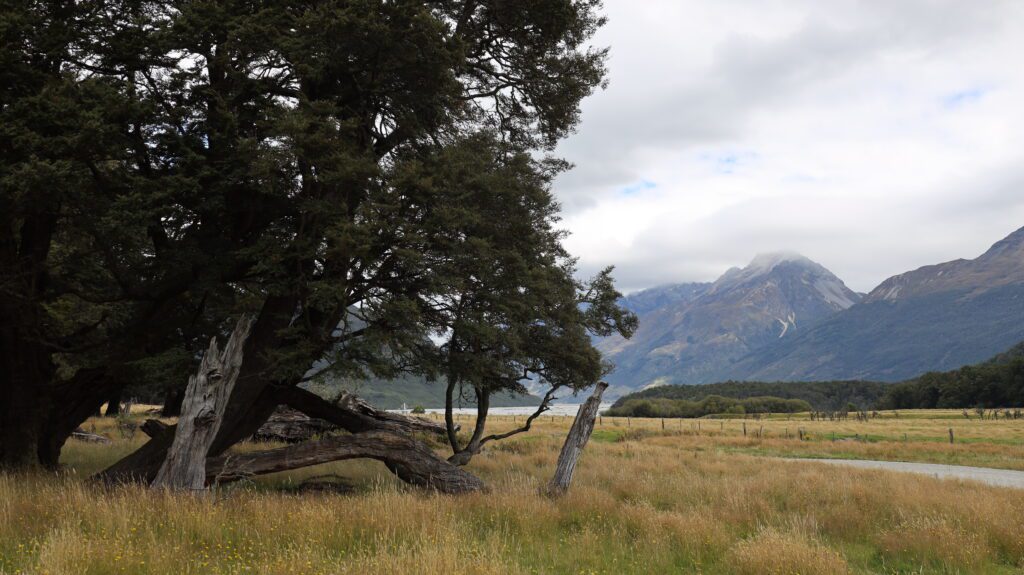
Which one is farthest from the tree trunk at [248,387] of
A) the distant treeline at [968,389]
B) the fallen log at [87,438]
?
the distant treeline at [968,389]

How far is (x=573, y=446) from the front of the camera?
42.9 feet

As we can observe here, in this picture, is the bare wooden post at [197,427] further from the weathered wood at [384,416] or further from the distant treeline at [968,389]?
the distant treeline at [968,389]

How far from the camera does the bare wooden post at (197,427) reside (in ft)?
34.7

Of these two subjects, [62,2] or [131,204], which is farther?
[62,2]

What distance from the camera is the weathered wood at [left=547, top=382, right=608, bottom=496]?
12.7 metres

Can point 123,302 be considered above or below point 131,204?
below

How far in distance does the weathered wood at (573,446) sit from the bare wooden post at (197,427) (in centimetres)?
683

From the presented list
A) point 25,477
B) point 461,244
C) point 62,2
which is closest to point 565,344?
Result: point 461,244

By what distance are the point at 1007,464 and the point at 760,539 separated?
3066cm

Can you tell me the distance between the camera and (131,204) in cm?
1122

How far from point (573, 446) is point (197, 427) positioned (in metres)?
7.55

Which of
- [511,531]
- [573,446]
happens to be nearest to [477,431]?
[573,446]

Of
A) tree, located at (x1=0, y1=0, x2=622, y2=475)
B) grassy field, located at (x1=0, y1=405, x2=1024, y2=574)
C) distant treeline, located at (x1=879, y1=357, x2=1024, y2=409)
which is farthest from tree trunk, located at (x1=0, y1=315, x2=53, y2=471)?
distant treeline, located at (x1=879, y1=357, x2=1024, y2=409)

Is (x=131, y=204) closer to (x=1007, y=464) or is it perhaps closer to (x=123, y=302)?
(x=123, y=302)
